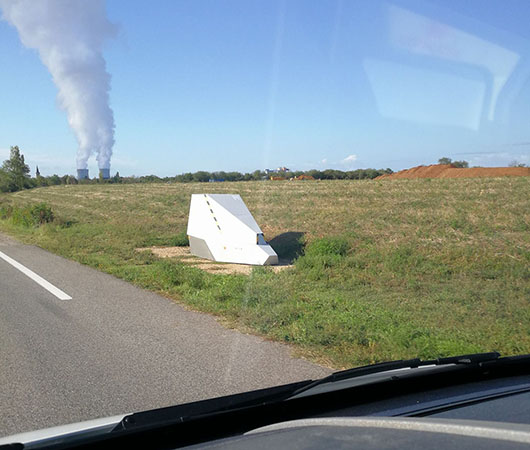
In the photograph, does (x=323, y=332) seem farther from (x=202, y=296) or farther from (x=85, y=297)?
(x=85, y=297)

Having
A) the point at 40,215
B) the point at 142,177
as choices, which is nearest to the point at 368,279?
the point at 40,215

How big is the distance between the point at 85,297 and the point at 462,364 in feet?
22.6

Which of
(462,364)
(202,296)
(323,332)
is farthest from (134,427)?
(202,296)

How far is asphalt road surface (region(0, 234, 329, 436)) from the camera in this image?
13.8ft

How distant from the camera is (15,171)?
80250 mm

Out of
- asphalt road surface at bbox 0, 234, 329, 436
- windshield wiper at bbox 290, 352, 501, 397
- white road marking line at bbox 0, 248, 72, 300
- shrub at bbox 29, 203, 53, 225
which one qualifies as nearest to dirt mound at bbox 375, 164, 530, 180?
shrub at bbox 29, 203, 53, 225

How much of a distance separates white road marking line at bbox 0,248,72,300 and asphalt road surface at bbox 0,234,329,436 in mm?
255

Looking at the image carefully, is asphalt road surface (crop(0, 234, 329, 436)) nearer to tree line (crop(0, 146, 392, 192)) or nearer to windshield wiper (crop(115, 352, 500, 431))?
windshield wiper (crop(115, 352, 500, 431))

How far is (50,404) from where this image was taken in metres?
4.15

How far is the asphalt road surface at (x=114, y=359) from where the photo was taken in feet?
13.8

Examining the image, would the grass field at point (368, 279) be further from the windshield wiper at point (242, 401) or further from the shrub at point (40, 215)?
the windshield wiper at point (242, 401)

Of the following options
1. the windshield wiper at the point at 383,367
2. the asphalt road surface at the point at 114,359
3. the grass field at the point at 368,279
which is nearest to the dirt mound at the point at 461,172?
the grass field at the point at 368,279

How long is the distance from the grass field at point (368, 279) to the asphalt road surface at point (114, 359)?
0.56 metres

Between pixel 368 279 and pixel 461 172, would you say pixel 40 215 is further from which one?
pixel 461 172
